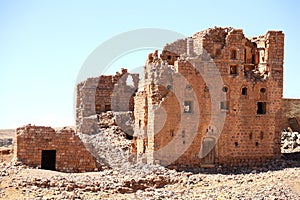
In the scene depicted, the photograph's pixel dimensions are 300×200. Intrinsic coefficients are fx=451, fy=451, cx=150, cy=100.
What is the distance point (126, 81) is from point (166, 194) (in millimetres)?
18888

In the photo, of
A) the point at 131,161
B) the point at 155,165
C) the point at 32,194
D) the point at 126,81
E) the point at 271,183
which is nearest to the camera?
the point at 32,194

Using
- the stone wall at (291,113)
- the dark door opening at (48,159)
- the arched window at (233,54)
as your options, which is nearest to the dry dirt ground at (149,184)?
the dark door opening at (48,159)

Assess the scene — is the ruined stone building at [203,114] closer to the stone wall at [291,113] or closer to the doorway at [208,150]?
the doorway at [208,150]

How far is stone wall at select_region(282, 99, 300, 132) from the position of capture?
4022 cm

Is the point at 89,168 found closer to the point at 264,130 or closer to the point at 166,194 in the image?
the point at 166,194

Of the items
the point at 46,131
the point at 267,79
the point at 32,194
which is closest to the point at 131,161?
the point at 46,131

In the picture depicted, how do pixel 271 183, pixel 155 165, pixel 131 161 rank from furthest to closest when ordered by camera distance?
1. pixel 131 161
2. pixel 155 165
3. pixel 271 183

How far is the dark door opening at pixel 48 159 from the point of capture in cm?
2797

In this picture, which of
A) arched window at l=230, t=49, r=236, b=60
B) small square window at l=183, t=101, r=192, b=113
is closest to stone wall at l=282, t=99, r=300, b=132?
arched window at l=230, t=49, r=236, b=60

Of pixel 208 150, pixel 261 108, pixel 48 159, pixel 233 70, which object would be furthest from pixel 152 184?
pixel 261 108

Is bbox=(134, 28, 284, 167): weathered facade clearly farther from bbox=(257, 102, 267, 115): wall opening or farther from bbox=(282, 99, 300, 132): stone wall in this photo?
bbox=(282, 99, 300, 132): stone wall

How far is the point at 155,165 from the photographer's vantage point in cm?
2566

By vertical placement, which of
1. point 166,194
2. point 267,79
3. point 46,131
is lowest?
point 166,194

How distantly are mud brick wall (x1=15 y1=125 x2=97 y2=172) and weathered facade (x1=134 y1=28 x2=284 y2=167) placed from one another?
3.49 meters
